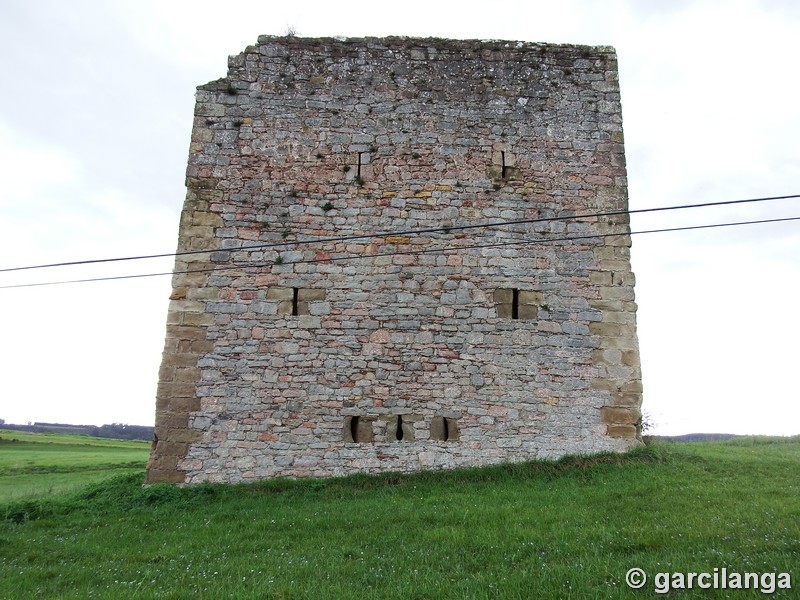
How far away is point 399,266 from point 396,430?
253cm

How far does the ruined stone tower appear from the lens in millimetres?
8555

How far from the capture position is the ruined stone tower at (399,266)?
8555 millimetres

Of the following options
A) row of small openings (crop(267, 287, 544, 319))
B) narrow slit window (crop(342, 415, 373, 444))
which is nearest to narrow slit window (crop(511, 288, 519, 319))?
row of small openings (crop(267, 287, 544, 319))

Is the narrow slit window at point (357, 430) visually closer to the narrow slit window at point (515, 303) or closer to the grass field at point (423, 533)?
the grass field at point (423, 533)

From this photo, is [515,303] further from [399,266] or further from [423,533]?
[423,533]

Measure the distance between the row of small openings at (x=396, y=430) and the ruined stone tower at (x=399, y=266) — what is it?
3 centimetres

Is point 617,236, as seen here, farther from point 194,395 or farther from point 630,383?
point 194,395

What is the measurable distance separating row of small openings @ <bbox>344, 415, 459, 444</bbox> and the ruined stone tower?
3 cm

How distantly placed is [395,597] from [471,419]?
14.9 feet

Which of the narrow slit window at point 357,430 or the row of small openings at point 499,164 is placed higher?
the row of small openings at point 499,164

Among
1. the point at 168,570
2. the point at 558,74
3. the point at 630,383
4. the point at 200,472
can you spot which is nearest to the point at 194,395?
the point at 200,472

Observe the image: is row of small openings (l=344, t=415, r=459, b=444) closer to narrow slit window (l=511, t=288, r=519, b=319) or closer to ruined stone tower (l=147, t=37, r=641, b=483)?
ruined stone tower (l=147, t=37, r=641, b=483)

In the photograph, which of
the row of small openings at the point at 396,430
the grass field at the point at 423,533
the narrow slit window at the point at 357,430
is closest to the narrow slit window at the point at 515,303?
the row of small openings at the point at 396,430

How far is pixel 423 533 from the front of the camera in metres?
5.85
